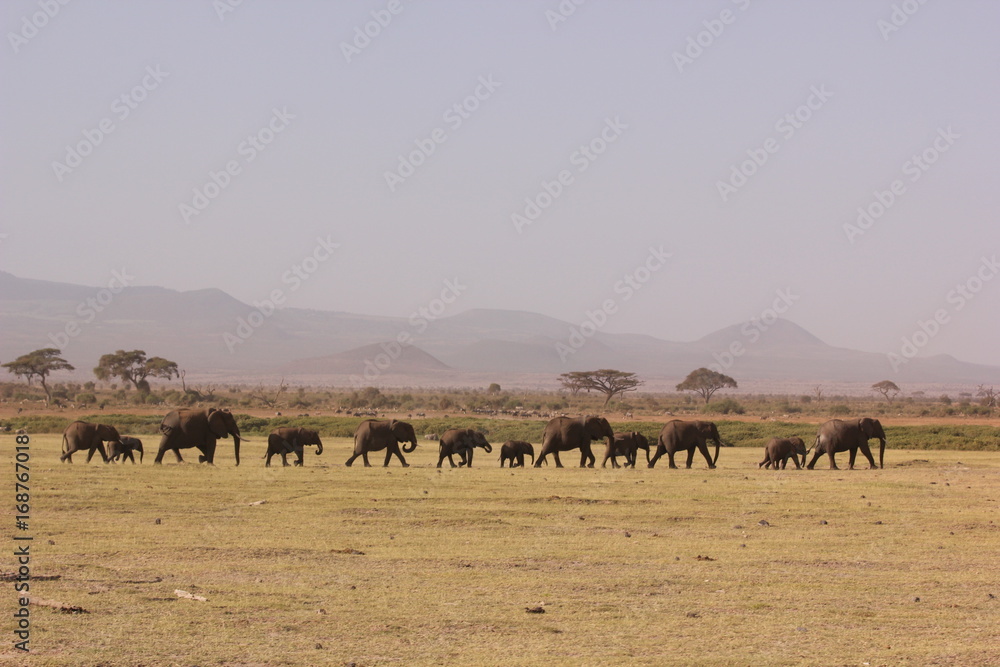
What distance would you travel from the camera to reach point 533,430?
49.9m

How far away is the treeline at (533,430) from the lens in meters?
45.4

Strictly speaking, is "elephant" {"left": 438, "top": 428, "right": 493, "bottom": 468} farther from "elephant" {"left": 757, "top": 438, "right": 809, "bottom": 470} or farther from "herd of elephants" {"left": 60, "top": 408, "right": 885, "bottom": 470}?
"elephant" {"left": 757, "top": 438, "right": 809, "bottom": 470}

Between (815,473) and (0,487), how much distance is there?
19.1 meters

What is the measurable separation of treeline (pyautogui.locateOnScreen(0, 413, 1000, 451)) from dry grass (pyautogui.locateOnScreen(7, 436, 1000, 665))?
20.6 metres

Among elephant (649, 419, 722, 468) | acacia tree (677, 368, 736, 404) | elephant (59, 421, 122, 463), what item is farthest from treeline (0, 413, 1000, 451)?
acacia tree (677, 368, 736, 404)

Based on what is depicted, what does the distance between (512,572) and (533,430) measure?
35496 mm

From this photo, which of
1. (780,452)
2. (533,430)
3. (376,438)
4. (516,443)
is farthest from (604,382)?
(376,438)

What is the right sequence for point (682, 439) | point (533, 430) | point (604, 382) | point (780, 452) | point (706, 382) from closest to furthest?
point (780, 452) → point (682, 439) → point (533, 430) → point (604, 382) → point (706, 382)

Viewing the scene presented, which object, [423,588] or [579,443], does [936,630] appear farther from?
[579,443]

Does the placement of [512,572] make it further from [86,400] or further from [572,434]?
[86,400]

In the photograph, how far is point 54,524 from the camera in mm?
17938

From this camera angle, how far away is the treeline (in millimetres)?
45406

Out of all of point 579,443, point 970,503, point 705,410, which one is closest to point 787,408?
point 705,410

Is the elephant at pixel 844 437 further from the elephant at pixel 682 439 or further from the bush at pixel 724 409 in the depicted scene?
the bush at pixel 724 409
